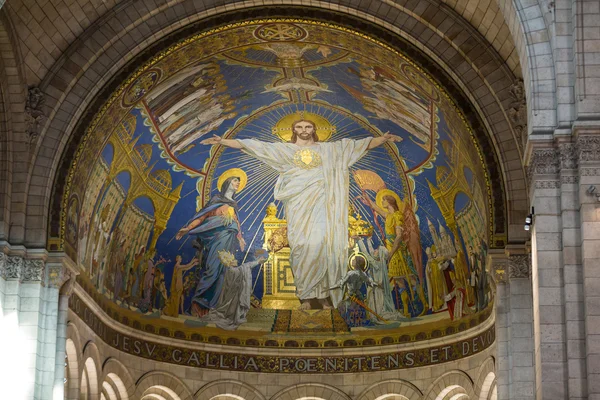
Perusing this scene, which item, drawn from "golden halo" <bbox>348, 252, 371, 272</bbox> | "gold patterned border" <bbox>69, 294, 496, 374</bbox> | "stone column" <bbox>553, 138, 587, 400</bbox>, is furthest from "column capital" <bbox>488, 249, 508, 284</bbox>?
"golden halo" <bbox>348, 252, 371, 272</bbox>

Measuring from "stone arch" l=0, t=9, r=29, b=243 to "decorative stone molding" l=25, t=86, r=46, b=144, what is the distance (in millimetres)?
103

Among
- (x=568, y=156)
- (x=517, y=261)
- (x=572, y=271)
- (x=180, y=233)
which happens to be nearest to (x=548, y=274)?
(x=572, y=271)

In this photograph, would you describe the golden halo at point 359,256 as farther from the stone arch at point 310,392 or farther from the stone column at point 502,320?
the stone column at point 502,320

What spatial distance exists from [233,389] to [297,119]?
692cm

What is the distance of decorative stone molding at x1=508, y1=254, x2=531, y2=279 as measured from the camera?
2627 centimetres

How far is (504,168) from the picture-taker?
2661cm

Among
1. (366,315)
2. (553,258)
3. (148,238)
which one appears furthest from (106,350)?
(553,258)

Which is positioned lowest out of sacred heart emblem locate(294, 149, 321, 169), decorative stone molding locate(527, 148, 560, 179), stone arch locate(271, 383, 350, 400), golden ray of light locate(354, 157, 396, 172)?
stone arch locate(271, 383, 350, 400)

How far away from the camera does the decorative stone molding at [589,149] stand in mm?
19266

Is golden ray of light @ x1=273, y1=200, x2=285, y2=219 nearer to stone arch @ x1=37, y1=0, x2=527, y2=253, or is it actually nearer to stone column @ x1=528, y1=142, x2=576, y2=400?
stone arch @ x1=37, y1=0, x2=527, y2=253

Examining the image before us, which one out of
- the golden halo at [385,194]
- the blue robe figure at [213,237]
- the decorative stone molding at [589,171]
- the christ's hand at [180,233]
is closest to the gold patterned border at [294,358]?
the blue robe figure at [213,237]

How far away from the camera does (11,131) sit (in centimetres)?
2686

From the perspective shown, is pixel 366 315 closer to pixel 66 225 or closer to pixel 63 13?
pixel 66 225

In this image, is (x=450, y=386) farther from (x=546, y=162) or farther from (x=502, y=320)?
(x=546, y=162)
